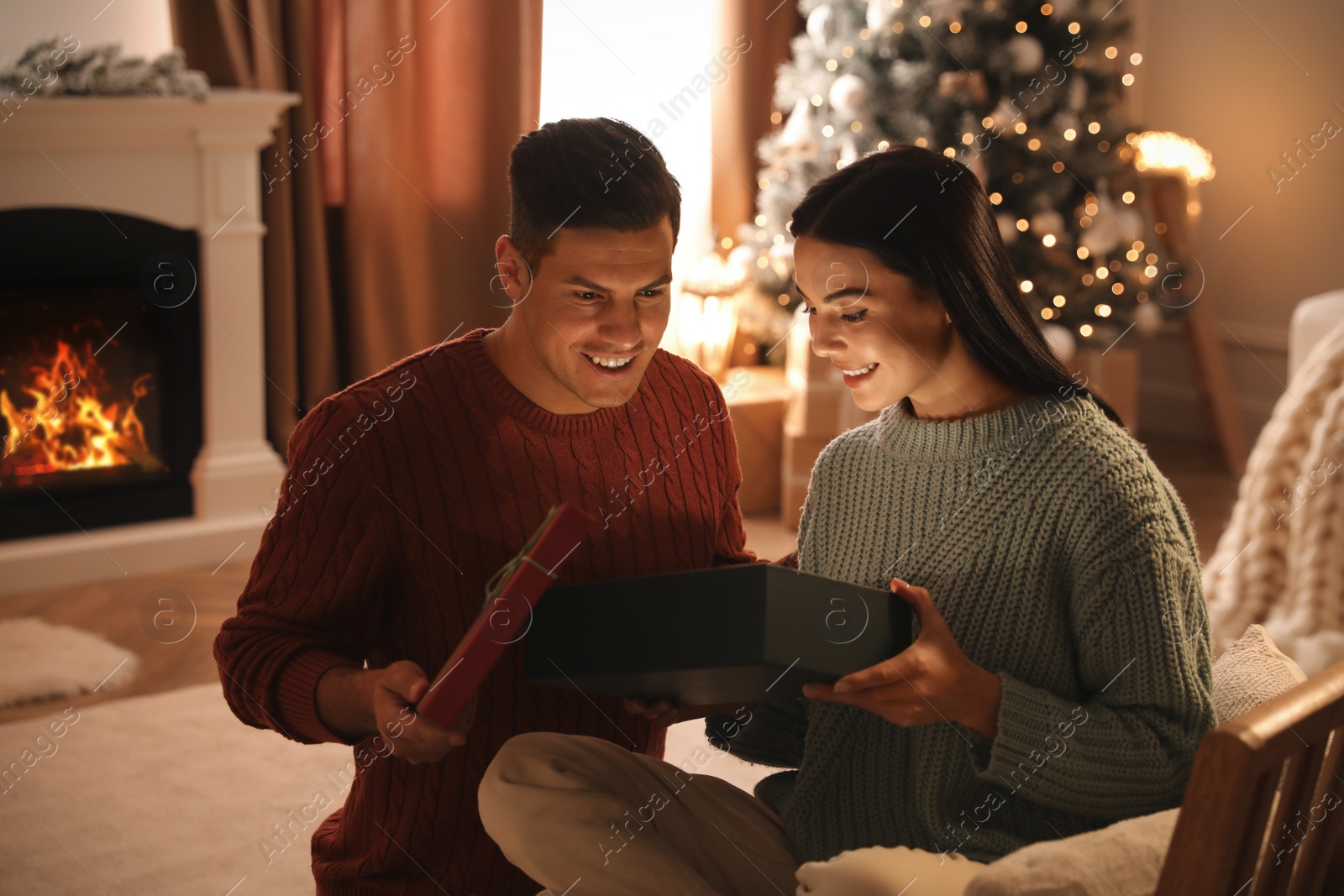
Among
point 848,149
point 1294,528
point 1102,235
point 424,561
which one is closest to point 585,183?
point 424,561

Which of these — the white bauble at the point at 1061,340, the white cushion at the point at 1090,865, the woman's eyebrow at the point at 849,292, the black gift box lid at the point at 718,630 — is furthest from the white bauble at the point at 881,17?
the white cushion at the point at 1090,865

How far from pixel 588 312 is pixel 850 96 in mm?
2738

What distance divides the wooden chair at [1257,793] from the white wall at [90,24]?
3642 millimetres

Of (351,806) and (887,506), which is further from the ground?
(887,506)

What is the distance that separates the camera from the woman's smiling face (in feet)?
4.57

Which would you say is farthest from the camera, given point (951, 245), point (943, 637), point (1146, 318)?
point (1146, 318)

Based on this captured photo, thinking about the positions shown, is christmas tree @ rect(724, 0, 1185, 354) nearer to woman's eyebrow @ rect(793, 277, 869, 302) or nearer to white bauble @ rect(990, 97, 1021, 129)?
white bauble @ rect(990, 97, 1021, 129)

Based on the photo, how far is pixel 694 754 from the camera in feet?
8.44

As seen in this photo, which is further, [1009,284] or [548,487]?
[548,487]

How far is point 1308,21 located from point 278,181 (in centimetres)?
387

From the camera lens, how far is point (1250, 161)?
5.06m

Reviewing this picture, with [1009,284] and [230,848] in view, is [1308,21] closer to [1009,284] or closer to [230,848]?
[1009,284]

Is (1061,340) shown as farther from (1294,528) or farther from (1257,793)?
(1257,793)

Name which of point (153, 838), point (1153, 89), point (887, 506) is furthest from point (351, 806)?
point (1153, 89)
